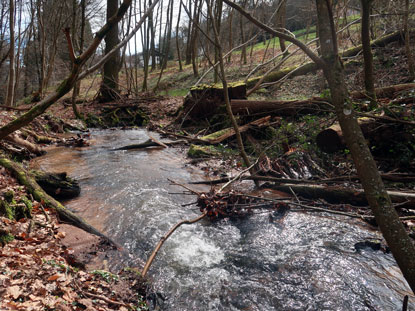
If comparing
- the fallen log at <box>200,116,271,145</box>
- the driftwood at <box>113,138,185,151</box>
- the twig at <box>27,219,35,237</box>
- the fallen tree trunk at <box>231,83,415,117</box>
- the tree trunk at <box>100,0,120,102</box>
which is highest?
the tree trunk at <box>100,0,120,102</box>

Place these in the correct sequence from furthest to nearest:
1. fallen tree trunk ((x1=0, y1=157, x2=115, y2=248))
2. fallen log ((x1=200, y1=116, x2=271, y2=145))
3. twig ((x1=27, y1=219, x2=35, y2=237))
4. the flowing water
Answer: fallen log ((x1=200, y1=116, x2=271, y2=145))
fallen tree trunk ((x1=0, y1=157, x2=115, y2=248))
twig ((x1=27, y1=219, x2=35, y2=237))
the flowing water

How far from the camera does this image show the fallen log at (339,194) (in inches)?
156

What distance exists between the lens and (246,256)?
3.45 m

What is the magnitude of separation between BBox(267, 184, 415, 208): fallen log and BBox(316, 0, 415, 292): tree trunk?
316 centimetres

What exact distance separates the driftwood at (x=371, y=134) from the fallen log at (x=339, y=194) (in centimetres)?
123

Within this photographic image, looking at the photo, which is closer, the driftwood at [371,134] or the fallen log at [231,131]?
the driftwood at [371,134]

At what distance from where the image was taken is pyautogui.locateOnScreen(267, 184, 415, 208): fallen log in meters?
3.95

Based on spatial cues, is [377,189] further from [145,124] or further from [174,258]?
[145,124]

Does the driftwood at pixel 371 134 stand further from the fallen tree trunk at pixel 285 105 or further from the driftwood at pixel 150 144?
the driftwood at pixel 150 144

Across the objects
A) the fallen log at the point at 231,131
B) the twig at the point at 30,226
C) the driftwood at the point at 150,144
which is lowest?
the driftwood at the point at 150,144

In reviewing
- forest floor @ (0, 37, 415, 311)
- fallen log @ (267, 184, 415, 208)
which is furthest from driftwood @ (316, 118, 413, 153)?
fallen log @ (267, 184, 415, 208)

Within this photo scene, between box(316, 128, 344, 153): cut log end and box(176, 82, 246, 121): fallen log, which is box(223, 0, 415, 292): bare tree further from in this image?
box(176, 82, 246, 121): fallen log

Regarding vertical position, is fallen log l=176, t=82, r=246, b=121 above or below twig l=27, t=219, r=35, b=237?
above

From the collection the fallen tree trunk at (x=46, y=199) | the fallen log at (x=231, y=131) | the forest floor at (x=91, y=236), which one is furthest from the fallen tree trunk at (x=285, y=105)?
the fallen tree trunk at (x=46, y=199)
